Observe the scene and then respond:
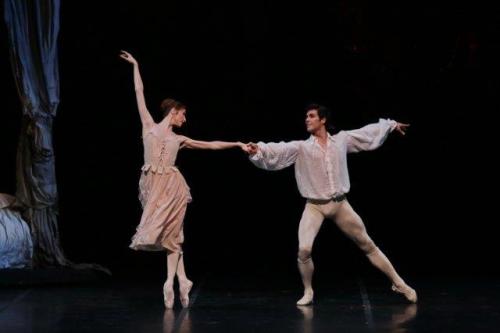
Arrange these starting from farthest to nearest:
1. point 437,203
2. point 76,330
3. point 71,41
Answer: point 437,203 < point 71,41 < point 76,330

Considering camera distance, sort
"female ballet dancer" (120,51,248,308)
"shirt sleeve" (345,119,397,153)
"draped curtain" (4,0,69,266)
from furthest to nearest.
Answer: "draped curtain" (4,0,69,266) < "shirt sleeve" (345,119,397,153) < "female ballet dancer" (120,51,248,308)

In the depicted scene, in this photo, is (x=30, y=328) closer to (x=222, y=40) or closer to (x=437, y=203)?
(x=222, y=40)

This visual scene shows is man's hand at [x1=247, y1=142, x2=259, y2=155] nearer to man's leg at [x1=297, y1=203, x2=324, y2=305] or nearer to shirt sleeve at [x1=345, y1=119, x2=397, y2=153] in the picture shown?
man's leg at [x1=297, y1=203, x2=324, y2=305]

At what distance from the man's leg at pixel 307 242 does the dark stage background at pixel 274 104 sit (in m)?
2.44

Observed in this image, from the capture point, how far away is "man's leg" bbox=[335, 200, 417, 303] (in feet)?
21.2

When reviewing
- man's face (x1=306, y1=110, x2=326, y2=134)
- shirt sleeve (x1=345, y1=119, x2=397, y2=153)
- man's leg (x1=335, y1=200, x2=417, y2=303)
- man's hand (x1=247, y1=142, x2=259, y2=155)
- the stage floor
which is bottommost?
the stage floor

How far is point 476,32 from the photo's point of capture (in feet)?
30.2

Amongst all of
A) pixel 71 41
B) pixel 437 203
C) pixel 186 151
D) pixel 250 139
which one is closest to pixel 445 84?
pixel 437 203

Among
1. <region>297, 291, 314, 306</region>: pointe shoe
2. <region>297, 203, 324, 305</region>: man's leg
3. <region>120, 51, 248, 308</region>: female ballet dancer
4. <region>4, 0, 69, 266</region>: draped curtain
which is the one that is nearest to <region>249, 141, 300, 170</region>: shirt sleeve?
<region>120, 51, 248, 308</region>: female ballet dancer

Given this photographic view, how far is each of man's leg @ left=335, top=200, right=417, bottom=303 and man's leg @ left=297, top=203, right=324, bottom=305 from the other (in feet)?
0.44

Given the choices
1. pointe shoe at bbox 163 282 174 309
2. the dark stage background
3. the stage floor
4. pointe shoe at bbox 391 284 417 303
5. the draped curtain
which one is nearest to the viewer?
the stage floor

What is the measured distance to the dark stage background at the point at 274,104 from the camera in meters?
9.17

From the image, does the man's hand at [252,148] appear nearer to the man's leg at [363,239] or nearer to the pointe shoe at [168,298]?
the man's leg at [363,239]

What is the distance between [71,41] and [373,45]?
2546 mm
